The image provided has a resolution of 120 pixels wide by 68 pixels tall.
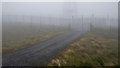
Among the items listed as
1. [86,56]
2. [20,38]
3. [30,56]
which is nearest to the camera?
[30,56]

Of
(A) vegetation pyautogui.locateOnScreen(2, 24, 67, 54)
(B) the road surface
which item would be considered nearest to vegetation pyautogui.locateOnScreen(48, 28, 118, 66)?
(B) the road surface

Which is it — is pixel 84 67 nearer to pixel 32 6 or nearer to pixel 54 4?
pixel 32 6

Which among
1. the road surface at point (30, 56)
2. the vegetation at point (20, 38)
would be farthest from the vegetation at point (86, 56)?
the vegetation at point (20, 38)

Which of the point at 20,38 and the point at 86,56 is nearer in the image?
the point at 86,56

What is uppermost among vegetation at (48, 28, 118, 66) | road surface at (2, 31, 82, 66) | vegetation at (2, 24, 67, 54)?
vegetation at (2, 24, 67, 54)

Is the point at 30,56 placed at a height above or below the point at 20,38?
below

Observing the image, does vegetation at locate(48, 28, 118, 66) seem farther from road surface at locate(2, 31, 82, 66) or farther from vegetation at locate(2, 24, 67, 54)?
vegetation at locate(2, 24, 67, 54)

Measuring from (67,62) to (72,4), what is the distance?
2004 inches

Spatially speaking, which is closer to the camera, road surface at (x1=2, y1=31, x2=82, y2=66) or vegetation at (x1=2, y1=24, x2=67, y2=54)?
road surface at (x1=2, y1=31, x2=82, y2=66)

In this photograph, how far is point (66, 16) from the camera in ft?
184

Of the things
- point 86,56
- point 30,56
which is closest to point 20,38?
point 30,56

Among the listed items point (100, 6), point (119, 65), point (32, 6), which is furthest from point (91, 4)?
point (119, 65)

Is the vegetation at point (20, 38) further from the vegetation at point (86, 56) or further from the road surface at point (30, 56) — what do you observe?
the vegetation at point (86, 56)

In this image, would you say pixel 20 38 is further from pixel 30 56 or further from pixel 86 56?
pixel 86 56
